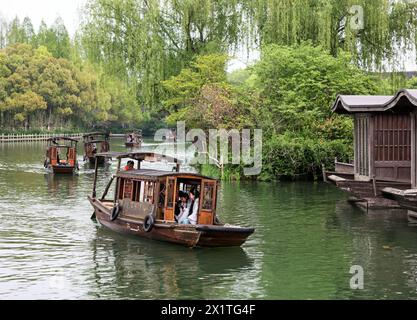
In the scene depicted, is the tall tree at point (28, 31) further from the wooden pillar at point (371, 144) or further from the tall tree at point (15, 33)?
the wooden pillar at point (371, 144)

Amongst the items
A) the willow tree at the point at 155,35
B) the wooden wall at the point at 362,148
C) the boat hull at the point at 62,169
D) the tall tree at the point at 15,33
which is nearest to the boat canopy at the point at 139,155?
the wooden wall at the point at 362,148

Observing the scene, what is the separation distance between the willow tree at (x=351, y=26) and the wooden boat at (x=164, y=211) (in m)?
18.5

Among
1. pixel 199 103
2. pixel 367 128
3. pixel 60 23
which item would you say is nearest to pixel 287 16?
pixel 199 103

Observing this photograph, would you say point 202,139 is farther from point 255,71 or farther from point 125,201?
point 125,201

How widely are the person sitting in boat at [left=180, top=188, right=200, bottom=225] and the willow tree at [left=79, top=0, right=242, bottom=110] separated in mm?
23914

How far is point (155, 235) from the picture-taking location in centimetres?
1780

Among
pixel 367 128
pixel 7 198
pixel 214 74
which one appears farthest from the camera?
pixel 214 74

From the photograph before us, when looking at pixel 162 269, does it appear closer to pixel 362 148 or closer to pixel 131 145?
pixel 362 148

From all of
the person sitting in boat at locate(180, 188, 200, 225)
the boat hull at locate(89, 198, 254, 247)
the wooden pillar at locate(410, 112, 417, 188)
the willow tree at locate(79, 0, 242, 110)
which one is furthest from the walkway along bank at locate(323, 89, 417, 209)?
the willow tree at locate(79, 0, 242, 110)

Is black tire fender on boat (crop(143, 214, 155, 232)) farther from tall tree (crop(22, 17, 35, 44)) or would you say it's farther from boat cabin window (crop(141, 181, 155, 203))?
tall tree (crop(22, 17, 35, 44))

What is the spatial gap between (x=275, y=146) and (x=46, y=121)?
209ft

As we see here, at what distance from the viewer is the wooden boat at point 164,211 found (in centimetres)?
1672

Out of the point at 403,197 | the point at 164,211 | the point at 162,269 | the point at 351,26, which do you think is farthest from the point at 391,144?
the point at 351,26

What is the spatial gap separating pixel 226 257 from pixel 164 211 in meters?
2.13
